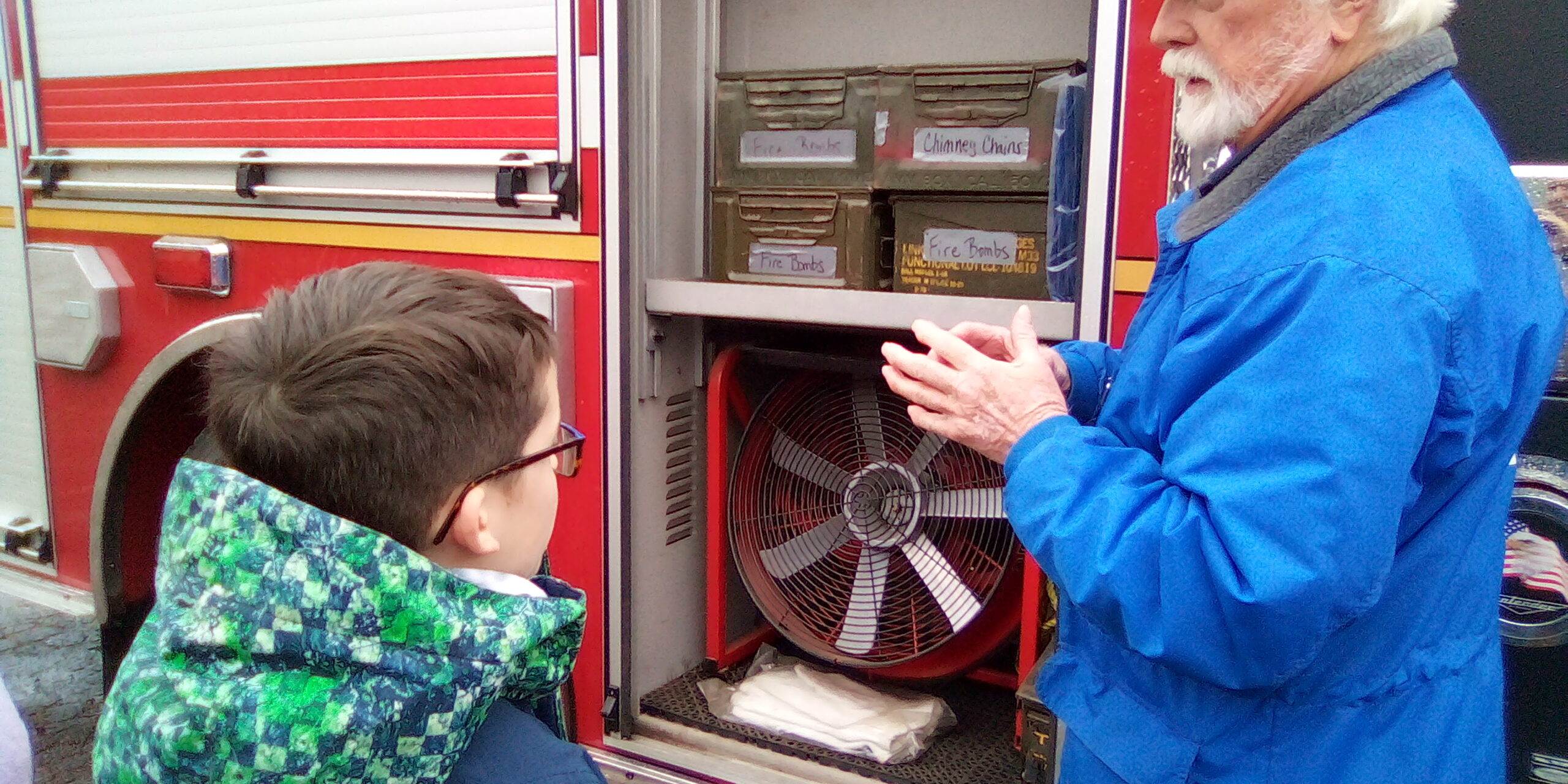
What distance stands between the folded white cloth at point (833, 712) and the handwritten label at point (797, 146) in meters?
1.19

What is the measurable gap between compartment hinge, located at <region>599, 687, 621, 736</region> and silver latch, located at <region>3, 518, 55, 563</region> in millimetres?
1940

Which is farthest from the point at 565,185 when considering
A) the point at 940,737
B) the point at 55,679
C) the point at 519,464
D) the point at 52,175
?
the point at 55,679

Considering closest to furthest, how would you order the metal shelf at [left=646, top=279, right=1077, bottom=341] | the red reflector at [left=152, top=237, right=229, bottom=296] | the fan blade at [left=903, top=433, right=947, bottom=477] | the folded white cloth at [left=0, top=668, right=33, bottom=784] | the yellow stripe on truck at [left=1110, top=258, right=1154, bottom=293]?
the folded white cloth at [left=0, top=668, right=33, bottom=784]
the yellow stripe on truck at [left=1110, top=258, right=1154, bottom=293]
the metal shelf at [left=646, top=279, right=1077, bottom=341]
the fan blade at [left=903, top=433, right=947, bottom=477]
the red reflector at [left=152, top=237, right=229, bottom=296]

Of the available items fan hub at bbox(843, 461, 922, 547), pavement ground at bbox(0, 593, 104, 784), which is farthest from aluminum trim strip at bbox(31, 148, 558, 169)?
pavement ground at bbox(0, 593, 104, 784)

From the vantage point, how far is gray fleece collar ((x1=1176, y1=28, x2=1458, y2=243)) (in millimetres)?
1200

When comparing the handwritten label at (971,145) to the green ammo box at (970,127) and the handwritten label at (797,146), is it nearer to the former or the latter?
the green ammo box at (970,127)

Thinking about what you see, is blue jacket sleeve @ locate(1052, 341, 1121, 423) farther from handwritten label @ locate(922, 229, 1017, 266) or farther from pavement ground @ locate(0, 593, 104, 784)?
pavement ground @ locate(0, 593, 104, 784)

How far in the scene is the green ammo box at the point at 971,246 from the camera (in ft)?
6.77

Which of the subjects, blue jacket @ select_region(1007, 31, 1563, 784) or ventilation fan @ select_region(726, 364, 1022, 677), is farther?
ventilation fan @ select_region(726, 364, 1022, 677)

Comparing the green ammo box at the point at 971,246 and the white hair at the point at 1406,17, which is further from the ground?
the white hair at the point at 1406,17

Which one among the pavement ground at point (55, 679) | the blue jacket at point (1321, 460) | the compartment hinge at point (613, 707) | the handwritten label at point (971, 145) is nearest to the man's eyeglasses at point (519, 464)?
the blue jacket at point (1321, 460)

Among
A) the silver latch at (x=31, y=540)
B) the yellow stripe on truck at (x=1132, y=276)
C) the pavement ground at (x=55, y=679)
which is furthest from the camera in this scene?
the silver latch at (x=31, y=540)

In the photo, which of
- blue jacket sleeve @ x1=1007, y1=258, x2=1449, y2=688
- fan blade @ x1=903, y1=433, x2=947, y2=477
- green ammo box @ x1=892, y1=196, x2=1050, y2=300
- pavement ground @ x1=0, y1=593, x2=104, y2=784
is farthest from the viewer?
pavement ground @ x1=0, y1=593, x2=104, y2=784

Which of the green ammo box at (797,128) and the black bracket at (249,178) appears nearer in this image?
the green ammo box at (797,128)
